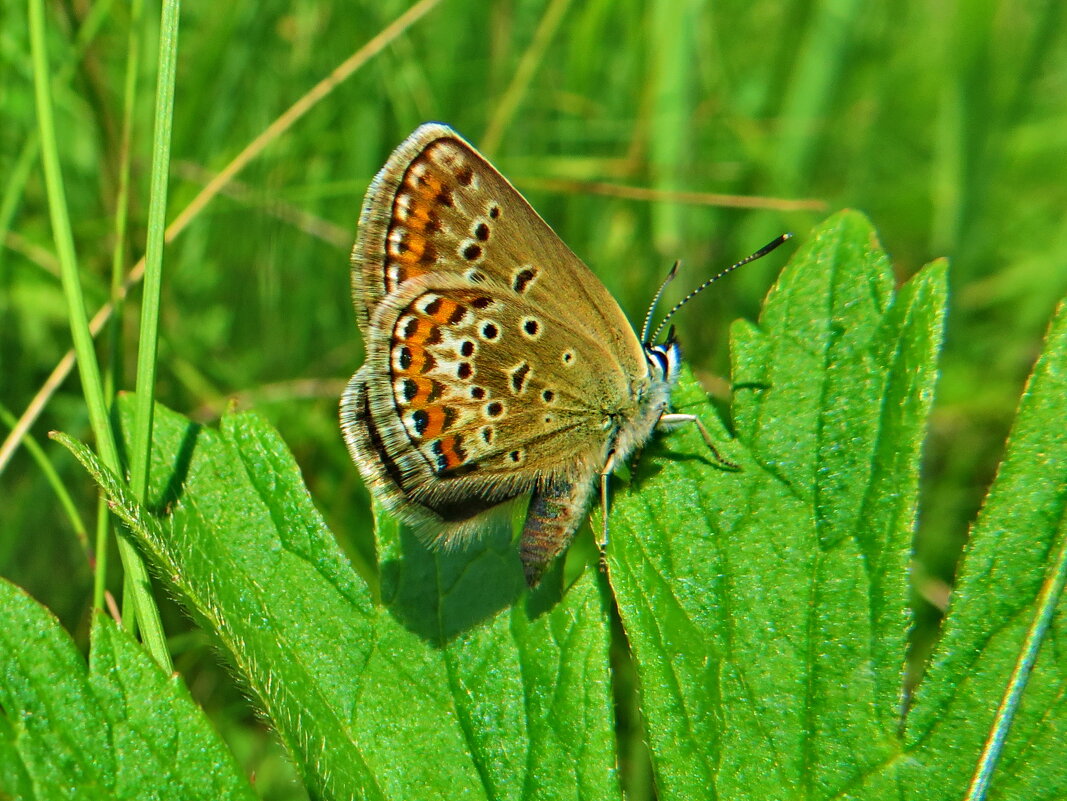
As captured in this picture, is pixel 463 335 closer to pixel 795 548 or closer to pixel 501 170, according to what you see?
pixel 795 548

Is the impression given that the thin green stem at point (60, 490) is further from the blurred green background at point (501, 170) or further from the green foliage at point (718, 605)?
the blurred green background at point (501, 170)

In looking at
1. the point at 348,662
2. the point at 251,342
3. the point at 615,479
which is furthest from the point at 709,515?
the point at 251,342

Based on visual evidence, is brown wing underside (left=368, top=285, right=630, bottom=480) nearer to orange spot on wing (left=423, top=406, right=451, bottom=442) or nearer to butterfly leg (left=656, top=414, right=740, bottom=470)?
orange spot on wing (left=423, top=406, right=451, bottom=442)

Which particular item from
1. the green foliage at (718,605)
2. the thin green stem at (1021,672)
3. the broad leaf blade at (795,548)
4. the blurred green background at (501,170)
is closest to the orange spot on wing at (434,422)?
the green foliage at (718,605)

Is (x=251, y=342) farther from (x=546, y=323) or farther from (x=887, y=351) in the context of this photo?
(x=887, y=351)

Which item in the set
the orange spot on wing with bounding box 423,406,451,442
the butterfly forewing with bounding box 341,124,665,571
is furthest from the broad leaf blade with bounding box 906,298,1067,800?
the orange spot on wing with bounding box 423,406,451,442

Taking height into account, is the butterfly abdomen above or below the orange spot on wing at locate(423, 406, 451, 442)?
below
